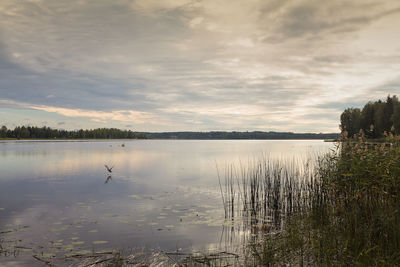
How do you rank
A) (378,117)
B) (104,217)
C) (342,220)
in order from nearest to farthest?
(342,220) → (104,217) → (378,117)

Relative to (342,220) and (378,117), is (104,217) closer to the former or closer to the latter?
(342,220)

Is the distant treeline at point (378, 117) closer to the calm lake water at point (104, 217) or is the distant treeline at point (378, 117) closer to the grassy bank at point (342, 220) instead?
the calm lake water at point (104, 217)

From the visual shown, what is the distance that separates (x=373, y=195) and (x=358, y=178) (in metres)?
0.96

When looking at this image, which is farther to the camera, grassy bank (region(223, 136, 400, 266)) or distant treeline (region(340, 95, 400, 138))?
distant treeline (region(340, 95, 400, 138))

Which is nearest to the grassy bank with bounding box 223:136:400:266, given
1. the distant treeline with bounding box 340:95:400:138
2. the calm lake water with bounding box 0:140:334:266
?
the calm lake water with bounding box 0:140:334:266

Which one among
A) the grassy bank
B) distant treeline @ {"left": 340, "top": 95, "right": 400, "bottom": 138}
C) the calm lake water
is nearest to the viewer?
the grassy bank

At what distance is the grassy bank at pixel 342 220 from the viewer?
21.1ft

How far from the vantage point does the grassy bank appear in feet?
21.1

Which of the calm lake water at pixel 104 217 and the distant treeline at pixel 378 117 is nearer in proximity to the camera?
the calm lake water at pixel 104 217

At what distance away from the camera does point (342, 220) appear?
8898mm

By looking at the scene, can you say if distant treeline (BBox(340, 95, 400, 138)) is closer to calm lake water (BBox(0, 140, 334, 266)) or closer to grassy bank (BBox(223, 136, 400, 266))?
calm lake water (BBox(0, 140, 334, 266))

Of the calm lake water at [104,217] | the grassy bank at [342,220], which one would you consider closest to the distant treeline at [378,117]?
the calm lake water at [104,217]

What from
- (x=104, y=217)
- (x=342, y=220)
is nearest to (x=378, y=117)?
(x=342, y=220)

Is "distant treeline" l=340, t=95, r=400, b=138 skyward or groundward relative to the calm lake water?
skyward
